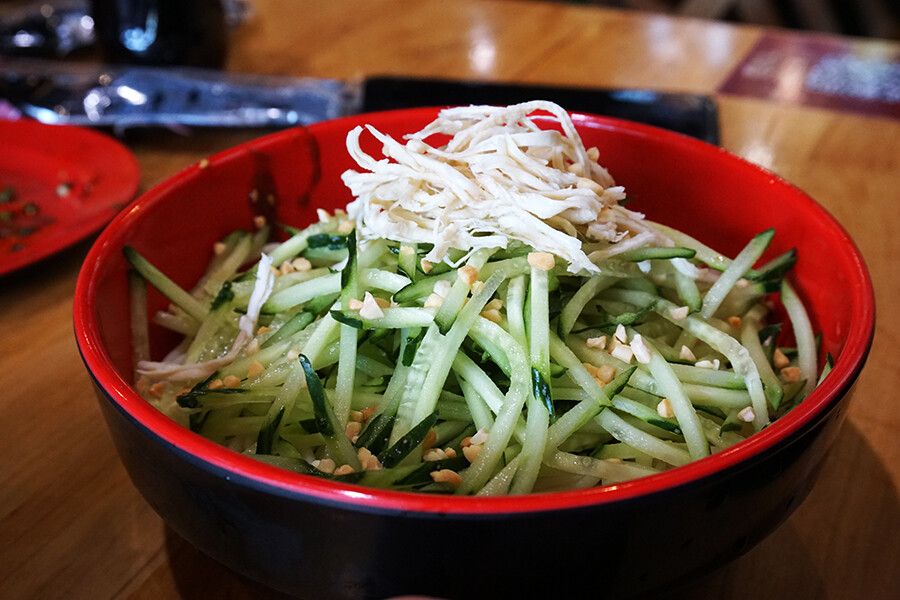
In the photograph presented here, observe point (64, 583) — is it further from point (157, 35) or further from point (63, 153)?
point (157, 35)

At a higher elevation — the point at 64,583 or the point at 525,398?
the point at 525,398

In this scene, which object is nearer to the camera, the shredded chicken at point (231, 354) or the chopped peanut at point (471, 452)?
the chopped peanut at point (471, 452)

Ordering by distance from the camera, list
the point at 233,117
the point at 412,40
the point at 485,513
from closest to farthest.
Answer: the point at 485,513 → the point at 233,117 → the point at 412,40

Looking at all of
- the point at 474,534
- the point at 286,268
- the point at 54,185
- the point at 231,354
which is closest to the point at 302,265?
the point at 286,268

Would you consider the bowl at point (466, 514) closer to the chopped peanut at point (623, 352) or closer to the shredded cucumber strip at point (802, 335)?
the shredded cucumber strip at point (802, 335)

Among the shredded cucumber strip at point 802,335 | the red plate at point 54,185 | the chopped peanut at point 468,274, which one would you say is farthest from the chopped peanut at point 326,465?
the red plate at point 54,185

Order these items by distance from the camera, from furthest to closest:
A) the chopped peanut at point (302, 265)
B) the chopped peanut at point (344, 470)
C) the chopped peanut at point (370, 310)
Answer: the chopped peanut at point (302, 265) < the chopped peanut at point (370, 310) < the chopped peanut at point (344, 470)

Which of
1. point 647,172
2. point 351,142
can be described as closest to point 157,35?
point 351,142

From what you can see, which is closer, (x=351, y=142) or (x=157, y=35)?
(x=351, y=142)
